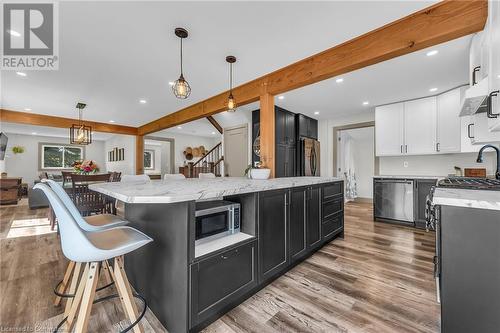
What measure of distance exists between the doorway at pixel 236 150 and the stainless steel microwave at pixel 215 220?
3823mm

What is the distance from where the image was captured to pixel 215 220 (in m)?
1.66

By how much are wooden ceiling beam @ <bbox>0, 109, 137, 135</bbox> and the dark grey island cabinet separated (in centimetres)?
544

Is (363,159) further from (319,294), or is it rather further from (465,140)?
(319,294)

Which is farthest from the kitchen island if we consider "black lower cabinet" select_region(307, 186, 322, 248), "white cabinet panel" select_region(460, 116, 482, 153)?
"white cabinet panel" select_region(460, 116, 482, 153)

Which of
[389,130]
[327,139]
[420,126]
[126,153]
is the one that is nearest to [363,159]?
[327,139]

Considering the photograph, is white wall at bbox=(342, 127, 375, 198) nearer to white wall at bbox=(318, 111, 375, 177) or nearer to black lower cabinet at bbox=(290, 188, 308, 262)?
white wall at bbox=(318, 111, 375, 177)

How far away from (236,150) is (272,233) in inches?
163

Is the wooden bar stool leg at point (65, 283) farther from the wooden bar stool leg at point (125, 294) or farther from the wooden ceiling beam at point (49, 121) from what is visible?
the wooden ceiling beam at point (49, 121)

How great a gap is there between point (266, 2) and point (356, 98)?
3042mm

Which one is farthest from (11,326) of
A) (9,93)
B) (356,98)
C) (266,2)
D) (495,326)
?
(356,98)

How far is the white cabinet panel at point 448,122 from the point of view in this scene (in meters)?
3.51

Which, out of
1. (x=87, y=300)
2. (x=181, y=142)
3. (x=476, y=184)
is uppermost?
(x=181, y=142)

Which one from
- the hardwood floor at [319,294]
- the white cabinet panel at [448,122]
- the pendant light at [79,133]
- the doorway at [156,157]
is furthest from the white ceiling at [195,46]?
the doorway at [156,157]

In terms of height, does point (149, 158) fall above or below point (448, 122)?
below
